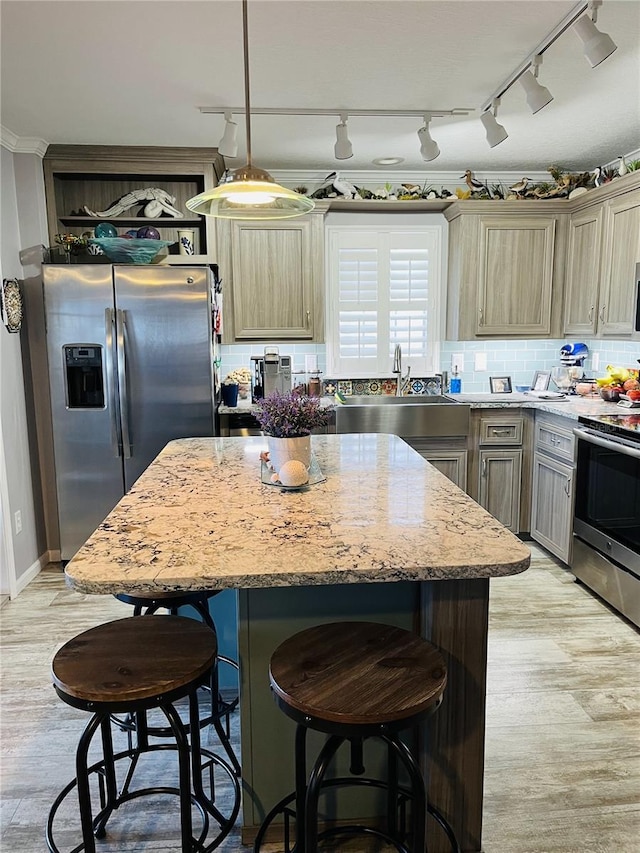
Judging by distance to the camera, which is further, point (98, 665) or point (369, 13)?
point (369, 13)

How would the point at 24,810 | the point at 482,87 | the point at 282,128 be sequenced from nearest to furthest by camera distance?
the point at 24,810 → the point at 482,87 → the point at 282,128

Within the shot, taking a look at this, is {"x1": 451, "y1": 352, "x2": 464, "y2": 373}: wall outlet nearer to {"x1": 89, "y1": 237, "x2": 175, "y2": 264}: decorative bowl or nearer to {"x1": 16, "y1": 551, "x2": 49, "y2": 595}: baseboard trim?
{"x1": 89, "y1": 237, "x2": 175, "y2": 264}: decorative bowl

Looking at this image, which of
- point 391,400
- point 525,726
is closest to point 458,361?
point 391,400

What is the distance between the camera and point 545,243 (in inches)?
165

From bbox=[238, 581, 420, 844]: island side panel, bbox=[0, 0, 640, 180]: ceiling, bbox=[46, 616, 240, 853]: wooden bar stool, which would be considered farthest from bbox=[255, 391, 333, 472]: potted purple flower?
bbox=[0, 0, 640, 180]: ceiling

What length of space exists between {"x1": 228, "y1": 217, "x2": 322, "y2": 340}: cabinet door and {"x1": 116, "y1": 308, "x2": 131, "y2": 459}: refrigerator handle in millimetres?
832

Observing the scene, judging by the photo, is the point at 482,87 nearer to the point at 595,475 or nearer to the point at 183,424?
the point at 595,475

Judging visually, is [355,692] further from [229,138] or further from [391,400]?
[391,400]

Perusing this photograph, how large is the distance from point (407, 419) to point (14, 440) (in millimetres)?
2397

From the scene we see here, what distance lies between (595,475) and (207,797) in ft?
8.14

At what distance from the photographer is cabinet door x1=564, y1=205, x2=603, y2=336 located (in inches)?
153

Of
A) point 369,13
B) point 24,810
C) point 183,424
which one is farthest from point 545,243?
point 24,810

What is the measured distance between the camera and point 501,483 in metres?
4.05

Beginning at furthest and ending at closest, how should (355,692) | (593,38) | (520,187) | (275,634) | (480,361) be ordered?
(480,361), (520,187), (593,38), (275,634), (355,692)
